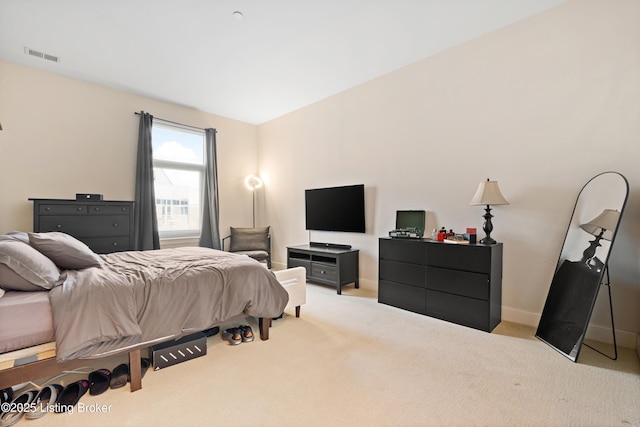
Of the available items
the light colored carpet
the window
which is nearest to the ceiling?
the window

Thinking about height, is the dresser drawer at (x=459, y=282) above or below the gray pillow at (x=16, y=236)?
below

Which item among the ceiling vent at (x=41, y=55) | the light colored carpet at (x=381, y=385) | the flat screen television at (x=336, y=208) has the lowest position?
the light colored carpet at (x=381, y=385)

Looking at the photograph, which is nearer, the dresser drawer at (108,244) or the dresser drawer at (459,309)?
the dresser drawer at (459,309)

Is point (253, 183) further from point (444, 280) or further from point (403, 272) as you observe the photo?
point (444, 280)

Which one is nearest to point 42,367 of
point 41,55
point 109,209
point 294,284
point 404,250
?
point 294,284

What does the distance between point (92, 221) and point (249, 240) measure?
216 centimetres

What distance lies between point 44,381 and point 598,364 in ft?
12.4

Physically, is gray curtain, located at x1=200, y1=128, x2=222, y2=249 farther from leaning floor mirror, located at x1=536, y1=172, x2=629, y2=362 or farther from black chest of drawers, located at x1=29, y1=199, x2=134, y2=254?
leaning floor mirror, located at x1=536, y1=172, x2=629, y2=362

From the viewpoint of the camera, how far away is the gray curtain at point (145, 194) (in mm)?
4105

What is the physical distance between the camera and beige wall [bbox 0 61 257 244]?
331 cm

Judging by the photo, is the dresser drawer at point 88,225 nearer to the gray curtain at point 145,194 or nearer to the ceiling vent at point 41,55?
the gray curtain at point 145,194

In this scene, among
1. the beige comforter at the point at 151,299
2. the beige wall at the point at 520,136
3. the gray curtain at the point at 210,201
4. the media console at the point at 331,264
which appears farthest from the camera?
the gray curtain at the point at 210,201

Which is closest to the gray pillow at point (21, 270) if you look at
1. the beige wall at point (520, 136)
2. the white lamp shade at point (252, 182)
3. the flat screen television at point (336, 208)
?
the flat screen television at point (336, 208)

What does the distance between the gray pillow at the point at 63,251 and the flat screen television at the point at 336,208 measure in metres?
2.90
